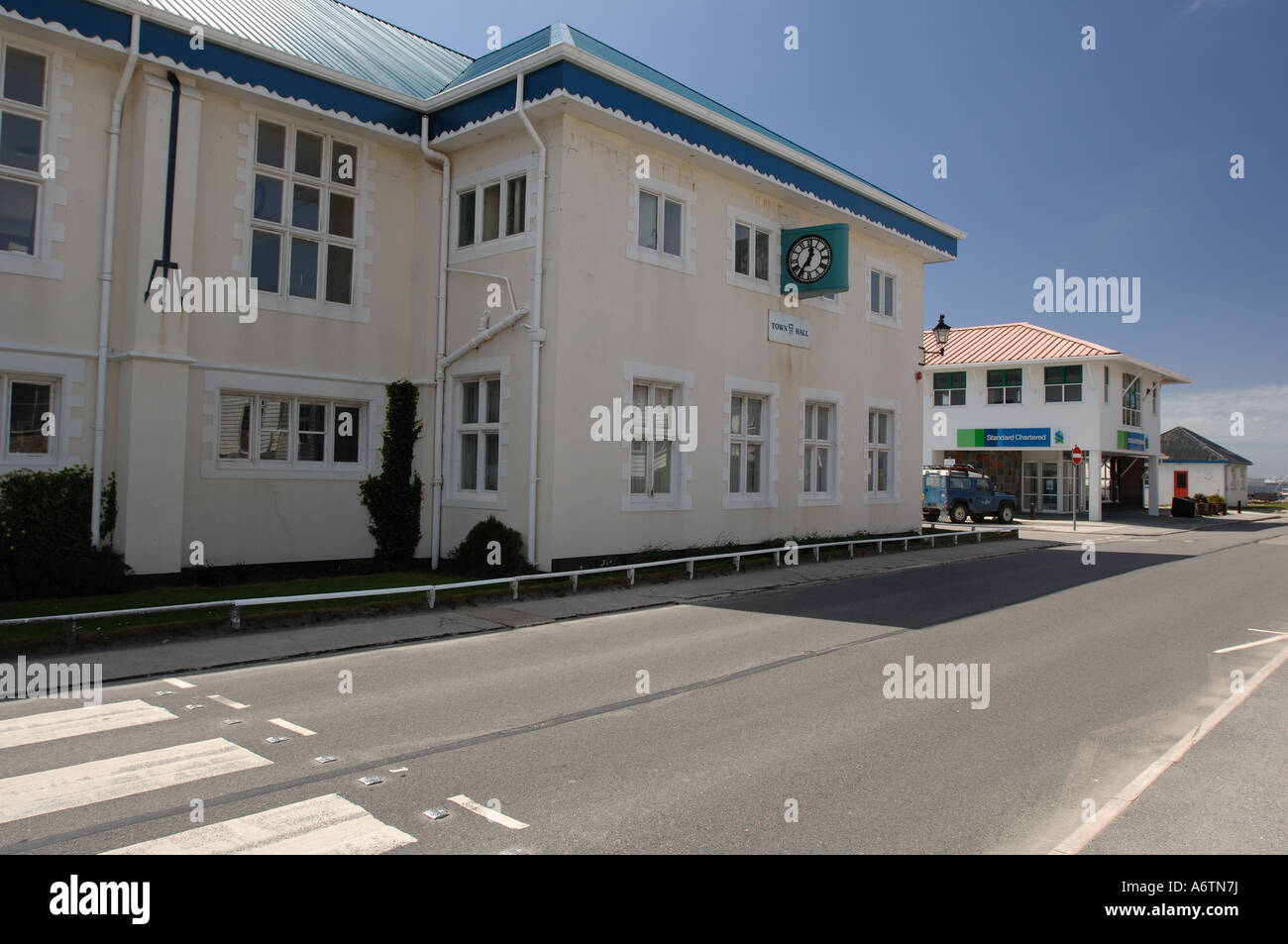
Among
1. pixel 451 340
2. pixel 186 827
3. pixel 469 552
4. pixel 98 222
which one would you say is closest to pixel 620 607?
pixel 469 552

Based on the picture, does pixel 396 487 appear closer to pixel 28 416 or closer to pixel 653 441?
pixel 653 441

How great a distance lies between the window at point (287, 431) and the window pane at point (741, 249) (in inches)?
324

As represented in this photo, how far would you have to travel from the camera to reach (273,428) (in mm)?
15141

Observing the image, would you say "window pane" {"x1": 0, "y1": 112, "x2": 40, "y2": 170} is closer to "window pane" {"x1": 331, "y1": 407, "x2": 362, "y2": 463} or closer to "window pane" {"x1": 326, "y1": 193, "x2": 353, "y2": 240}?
"window pane" {"x1": 326, "y1": 193, "x2": 353, "y2": 240}

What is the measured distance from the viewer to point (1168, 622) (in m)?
12.0

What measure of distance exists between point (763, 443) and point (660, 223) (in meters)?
5.32

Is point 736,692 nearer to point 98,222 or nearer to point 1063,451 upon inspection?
point 98,222

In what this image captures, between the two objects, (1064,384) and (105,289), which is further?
(1064,384)

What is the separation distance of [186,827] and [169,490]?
9933 mm

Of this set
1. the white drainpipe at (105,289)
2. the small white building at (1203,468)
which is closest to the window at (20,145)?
the white drainpipe at (105,289)

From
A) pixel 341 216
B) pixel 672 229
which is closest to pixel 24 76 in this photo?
pixel 341 216

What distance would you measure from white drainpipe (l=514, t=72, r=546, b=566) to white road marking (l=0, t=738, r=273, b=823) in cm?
859

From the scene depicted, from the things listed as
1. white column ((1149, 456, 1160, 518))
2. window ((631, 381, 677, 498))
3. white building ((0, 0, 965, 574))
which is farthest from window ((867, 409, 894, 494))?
white column ((1149, 456, 1160, 518))

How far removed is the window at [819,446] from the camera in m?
20.8
